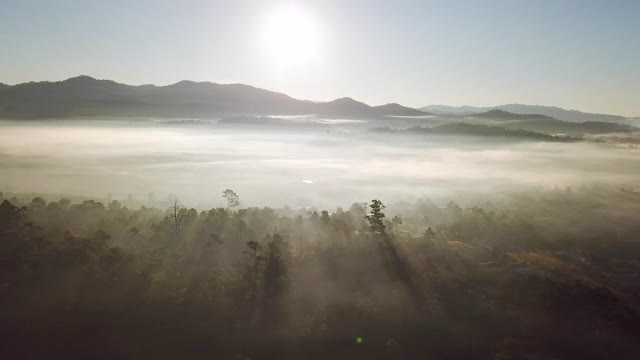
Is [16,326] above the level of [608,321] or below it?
above

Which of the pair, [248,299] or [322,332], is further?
[248,299]

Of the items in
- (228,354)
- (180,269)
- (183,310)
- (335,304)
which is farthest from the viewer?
(180,269)

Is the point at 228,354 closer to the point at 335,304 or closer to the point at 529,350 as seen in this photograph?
the point at 335,304

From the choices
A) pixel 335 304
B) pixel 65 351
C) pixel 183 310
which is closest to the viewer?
pixel 65 351

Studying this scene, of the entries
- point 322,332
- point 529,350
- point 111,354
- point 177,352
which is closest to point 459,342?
point 529,350

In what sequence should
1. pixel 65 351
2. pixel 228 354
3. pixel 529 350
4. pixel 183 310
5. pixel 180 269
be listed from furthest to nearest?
pixel 180 269, pixel 183 310, pixel 529 350, pixel 228 354, pixel 65 351

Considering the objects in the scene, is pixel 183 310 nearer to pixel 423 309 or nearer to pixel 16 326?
pixel 16 326

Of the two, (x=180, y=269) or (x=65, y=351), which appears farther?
(x=180, y=269)

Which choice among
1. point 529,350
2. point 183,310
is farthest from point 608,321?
point 183,310
